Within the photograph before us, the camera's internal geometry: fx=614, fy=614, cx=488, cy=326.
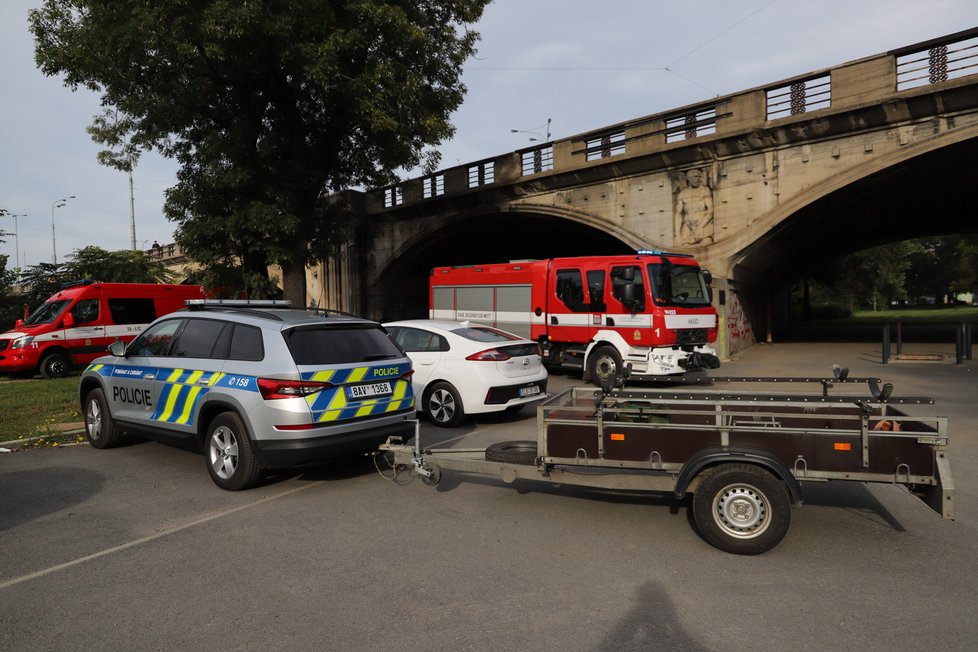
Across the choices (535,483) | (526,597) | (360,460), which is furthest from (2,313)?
(526,597)

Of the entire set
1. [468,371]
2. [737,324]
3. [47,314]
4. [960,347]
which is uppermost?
[47,314]

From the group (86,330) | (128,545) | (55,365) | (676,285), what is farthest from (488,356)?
(55,365)

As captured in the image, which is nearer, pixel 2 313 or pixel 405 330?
pixel 405 330

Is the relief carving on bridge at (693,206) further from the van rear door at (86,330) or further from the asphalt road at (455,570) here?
the van rear door at (86,330)

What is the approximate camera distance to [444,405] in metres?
8.55

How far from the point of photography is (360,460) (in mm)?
6715

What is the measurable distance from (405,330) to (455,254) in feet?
64.2

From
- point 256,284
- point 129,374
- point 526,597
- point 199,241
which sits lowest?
point 526,597

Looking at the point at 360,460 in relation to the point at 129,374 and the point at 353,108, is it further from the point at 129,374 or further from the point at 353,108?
the point at 353,108

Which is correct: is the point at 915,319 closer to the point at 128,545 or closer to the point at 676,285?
the point at 676,285

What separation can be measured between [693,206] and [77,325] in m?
16.4

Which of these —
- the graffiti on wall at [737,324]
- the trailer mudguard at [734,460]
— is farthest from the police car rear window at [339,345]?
the graffiti on wall at [737,324]

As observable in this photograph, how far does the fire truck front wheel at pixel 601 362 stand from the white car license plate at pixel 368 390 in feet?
23.3

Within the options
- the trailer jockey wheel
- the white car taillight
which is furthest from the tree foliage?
the trailer jockey wheel
